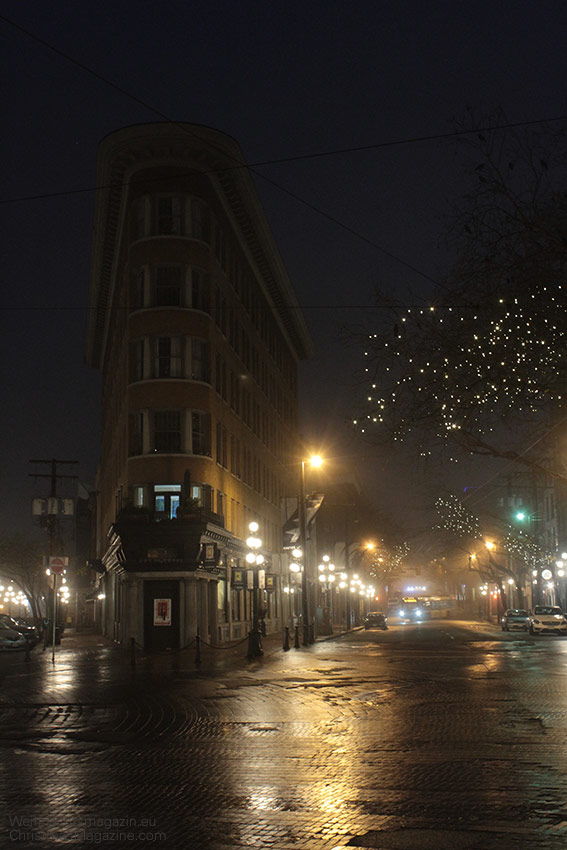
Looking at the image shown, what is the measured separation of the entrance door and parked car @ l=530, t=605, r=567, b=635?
24123mm

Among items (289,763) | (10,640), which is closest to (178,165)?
(10,640)

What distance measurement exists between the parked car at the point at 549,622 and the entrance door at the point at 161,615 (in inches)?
950

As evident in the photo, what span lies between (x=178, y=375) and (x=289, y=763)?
31.8 meters

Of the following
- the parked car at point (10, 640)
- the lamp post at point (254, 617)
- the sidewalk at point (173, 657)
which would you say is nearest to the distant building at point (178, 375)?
the lamp post at point (254, 617)

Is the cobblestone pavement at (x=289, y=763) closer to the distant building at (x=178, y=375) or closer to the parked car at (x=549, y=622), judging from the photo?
the distant building at (x=178, y=375)

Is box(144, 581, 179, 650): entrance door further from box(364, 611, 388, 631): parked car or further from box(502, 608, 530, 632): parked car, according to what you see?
box(364, 611, 388, 631): parked car

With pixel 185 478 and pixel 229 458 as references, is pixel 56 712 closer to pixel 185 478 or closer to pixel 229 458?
pixel 185 478

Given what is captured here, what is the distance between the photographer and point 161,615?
3991 cm

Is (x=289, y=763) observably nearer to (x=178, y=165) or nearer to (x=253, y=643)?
(x=253, y=643)

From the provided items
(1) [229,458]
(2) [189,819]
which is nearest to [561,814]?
(2) [189,819]

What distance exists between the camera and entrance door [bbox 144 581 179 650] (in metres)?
39.7

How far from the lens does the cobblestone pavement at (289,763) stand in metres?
7.87

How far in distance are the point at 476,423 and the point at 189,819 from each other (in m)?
14.9

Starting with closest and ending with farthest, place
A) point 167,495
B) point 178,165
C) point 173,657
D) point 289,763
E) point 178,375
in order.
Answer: point 289,763 → point 173,657 → point 167,495 → point 178,375 → point 178,165
